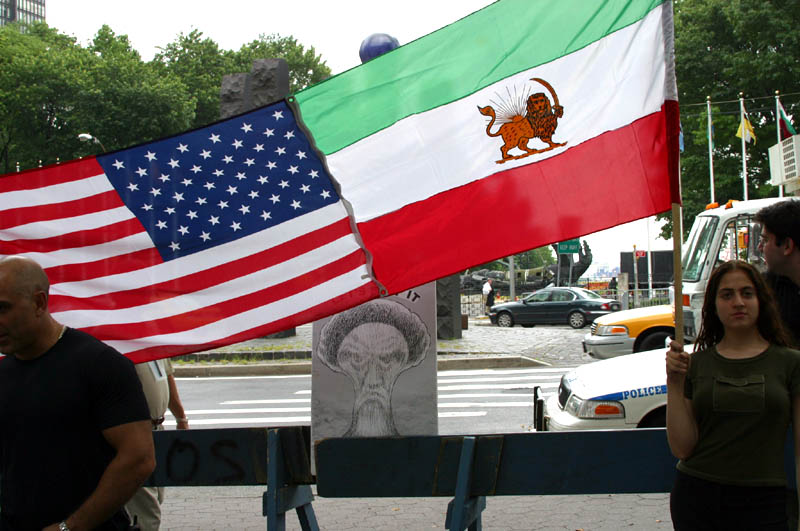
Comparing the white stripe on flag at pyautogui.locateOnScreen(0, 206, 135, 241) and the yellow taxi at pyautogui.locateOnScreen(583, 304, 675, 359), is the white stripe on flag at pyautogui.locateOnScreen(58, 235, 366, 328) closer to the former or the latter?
the white stripe on flag at pyautogui.locateOnScreen(0, 206, 135, 241)

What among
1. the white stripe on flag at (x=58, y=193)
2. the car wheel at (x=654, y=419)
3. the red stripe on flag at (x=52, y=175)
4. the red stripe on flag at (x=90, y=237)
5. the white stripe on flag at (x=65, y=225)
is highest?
the red stripe on flag at (x=52, y=175)

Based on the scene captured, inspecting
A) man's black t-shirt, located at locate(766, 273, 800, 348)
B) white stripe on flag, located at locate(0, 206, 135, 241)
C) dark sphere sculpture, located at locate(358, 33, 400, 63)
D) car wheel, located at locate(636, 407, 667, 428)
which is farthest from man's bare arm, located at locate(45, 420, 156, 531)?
car wheel, located at locate(636, 407, 667, 428)

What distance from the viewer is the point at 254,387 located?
15234 millimetres

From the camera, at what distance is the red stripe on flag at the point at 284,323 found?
13.0 ft

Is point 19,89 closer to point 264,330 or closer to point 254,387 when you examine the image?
point 254,387

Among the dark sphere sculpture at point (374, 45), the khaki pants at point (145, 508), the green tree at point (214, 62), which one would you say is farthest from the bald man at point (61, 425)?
the green tree at point (214, 62)

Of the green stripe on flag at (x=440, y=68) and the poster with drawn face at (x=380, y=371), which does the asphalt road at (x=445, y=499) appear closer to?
the poster with drawn face at (x=380, y=371)

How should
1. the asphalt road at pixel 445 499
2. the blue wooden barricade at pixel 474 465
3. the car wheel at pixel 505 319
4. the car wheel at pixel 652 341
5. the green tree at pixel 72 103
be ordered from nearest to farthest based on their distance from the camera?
the blue wooden barricade at pixel 474 465 → the asphalt road at pixel 445 499 → the car wheel at pixel 652 341 → the car wheel at pixel 505 319 → the green tree at pixel 72 103

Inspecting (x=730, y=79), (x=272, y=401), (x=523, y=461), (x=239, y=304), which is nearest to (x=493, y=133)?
(x=239, y=304)

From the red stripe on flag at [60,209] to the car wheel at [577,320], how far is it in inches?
1041

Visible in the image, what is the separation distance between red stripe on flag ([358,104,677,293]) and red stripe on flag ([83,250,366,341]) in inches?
7.3

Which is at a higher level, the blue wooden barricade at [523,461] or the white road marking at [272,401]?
the blue wooden barricade at [523,461]

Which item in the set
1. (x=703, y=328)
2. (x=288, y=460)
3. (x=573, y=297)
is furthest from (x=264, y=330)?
(x=573, y=297)

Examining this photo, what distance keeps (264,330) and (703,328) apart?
197 cm
